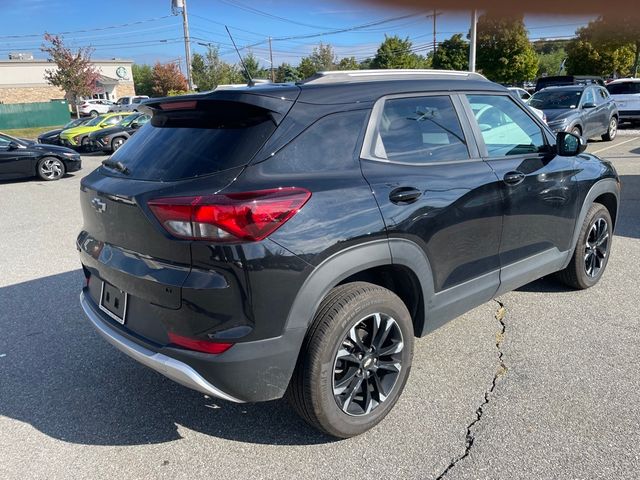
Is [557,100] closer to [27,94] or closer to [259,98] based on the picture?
[259,98]

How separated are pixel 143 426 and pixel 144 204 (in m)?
1.29

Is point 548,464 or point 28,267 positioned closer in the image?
point 548,464

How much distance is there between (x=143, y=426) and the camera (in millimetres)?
2971

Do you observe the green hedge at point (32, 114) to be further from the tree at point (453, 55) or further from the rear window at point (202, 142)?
the rear window at point (202, 142)

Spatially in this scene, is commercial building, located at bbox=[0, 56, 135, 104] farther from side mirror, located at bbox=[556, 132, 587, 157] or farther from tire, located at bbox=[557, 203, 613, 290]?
side mirror, located at bbox=[556, 132, 587, 157]

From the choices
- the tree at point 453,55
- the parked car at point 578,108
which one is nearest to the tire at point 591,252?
the parked car at point 578,108

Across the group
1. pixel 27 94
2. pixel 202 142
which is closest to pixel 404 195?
pixel 202 142

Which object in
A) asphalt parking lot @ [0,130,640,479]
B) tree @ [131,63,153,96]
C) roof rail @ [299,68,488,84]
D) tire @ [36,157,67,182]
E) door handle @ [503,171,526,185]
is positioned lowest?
A: asphalt parking lot @ [0,130,640,479]

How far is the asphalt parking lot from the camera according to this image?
2.62 meters

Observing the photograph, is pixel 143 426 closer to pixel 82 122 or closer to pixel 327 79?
pixel 327 79

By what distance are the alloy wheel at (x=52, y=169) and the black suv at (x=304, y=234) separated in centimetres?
1064

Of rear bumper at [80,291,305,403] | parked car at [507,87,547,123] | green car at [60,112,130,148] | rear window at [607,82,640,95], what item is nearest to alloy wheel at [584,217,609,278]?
parked car at [507,87,547,123]

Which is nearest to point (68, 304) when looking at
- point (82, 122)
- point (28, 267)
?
point (28, 267)

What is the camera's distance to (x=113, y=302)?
2863 millimetres
